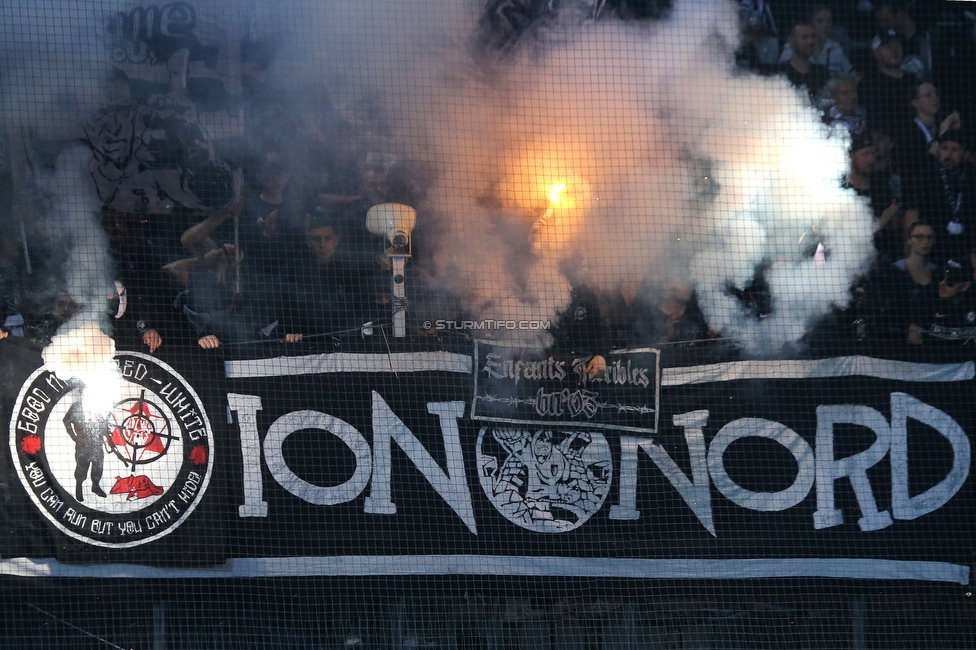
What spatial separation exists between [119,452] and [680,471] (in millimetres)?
2914

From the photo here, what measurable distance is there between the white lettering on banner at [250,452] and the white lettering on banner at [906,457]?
338 centimetres

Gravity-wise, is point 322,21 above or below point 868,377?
above

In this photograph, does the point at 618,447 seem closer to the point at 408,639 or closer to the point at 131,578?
the point at 408,639

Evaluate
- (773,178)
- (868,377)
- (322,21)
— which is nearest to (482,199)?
(322,21)

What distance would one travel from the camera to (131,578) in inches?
193

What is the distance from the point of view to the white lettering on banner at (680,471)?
5129mm

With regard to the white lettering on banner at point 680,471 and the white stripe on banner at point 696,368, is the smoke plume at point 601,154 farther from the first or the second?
the white lettering on banner at point 680,471

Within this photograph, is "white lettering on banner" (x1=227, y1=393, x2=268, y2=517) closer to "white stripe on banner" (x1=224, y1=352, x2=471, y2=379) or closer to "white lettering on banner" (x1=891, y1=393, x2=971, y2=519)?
"white stripe on banner" (x1=224, y1=352, x2=471, y2=379)

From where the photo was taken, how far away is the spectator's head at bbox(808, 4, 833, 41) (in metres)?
5.53

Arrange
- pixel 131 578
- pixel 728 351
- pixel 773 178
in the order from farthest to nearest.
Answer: pixel 773 178, pixel 728 351, pixel 131 578

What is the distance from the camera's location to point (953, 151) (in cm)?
550

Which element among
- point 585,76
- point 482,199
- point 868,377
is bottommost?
point 868,377

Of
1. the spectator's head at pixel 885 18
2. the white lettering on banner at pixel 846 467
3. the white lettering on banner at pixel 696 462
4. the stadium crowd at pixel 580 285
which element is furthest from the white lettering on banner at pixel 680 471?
the spectator's head at pixel 885 18

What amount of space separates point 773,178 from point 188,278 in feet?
10.8
